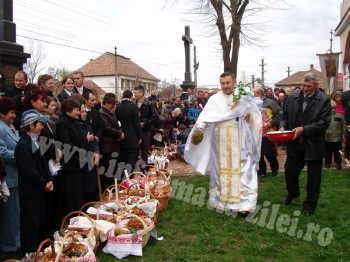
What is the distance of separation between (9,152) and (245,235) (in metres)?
3.01

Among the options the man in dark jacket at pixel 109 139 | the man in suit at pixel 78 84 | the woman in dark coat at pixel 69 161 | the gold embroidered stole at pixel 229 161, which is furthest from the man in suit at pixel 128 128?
the woman in dark coat at pixel 69 161

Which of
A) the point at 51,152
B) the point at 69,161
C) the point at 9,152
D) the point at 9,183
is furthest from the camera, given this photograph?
the point at 69,161

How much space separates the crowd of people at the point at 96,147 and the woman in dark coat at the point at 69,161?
1cm

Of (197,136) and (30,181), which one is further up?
(197,136)

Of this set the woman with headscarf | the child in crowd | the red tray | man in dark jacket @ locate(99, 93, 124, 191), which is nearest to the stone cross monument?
man in dark jacket @ locate(99, 93, 124, 191)

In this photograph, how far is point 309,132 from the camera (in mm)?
5160

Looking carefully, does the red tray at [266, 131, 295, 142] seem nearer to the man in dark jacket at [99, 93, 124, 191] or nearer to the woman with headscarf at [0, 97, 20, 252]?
the man in dark jacket at [99, 93, 124, 191]

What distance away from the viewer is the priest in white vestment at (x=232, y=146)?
543 cm

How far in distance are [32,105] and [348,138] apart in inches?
278

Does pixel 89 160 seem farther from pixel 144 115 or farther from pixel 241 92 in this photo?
pixel 144 115

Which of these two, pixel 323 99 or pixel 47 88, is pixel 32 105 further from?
pixel 323 99

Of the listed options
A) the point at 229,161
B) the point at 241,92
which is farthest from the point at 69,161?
the point at 241,92

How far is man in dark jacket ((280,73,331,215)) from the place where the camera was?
523 cm

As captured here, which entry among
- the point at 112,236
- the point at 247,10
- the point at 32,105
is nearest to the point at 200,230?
the point at 112,236
